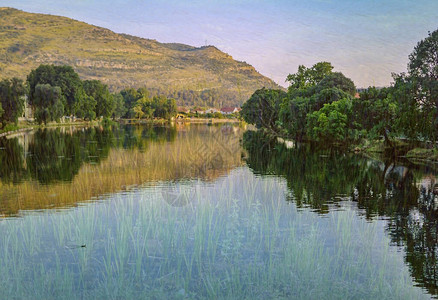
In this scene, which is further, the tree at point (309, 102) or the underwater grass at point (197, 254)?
the tree at point (309, 102)

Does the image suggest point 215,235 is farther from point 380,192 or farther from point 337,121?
point 337,121

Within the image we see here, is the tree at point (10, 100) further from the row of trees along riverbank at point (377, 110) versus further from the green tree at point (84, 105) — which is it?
the row of trees along riverbank at point (377, 110)

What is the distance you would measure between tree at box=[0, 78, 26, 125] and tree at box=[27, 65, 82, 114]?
40.0m

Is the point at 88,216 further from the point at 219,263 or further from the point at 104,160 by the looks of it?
the point at 104,160

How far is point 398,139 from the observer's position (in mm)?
53875

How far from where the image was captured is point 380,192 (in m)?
27.3

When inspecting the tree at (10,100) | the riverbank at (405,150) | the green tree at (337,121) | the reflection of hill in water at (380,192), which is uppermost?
the tree at (10,100)

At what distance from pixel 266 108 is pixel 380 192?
77.6 meters

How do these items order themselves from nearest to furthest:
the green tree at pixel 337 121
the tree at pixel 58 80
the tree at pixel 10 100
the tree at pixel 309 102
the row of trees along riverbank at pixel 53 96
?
1. the green tree at pixel 337 121
2. the tree at pixel 309 102
3. the tree at pixel 10 100
4. the row of trees along riverbank at pixel 53 96
5. the tree at pixel 58 80

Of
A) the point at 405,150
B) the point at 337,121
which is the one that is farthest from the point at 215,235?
the point at 337,121

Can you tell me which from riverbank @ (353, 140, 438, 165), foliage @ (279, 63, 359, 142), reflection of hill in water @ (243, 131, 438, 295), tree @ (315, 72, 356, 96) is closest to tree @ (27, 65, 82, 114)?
foliage @ (279, 63, 359, 142)

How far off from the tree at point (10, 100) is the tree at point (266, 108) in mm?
53321

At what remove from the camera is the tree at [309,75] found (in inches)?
4038

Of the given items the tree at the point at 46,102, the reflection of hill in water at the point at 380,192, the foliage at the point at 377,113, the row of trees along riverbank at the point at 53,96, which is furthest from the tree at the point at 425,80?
the tree at the point at 46,102
